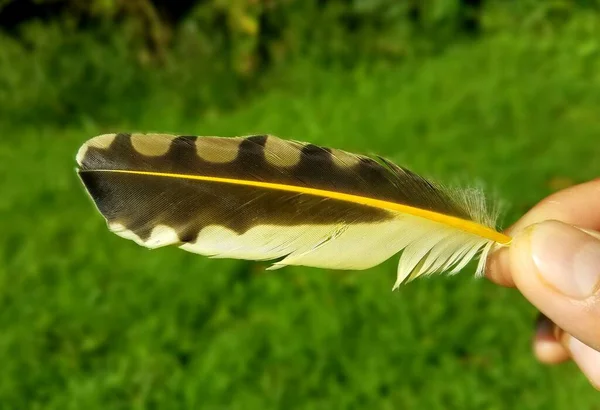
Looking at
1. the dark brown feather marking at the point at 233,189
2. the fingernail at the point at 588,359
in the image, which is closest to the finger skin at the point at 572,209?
the fingernail at the point at 588,359

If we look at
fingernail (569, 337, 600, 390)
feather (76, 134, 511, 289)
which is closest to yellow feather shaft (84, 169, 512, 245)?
feather (76, 134, 511, 289)

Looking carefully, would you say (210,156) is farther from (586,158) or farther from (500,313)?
(586,158)

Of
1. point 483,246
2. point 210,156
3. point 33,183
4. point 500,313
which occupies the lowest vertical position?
point 500,313

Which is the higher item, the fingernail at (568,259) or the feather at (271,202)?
the feather at (271,202)

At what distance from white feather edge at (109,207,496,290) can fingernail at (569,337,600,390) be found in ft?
1.29

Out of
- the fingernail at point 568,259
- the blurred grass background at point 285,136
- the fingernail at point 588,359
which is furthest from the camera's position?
the blurred grass background at point 285,136

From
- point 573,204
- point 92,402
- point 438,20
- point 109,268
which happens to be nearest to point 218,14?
point 438,20

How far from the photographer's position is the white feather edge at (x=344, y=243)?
944 millimetres

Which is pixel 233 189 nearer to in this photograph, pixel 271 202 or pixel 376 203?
pixel 271 202

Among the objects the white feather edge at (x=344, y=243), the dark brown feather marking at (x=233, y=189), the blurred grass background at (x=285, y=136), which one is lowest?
the blurred grass background at (x=285, y=136)

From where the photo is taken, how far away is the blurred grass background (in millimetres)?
2035

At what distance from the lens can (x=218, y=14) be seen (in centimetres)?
362

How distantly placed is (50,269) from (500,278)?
6.42 ft

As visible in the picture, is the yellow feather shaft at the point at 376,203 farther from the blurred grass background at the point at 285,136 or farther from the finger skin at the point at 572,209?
the blurred grass background at the point at 285,136
